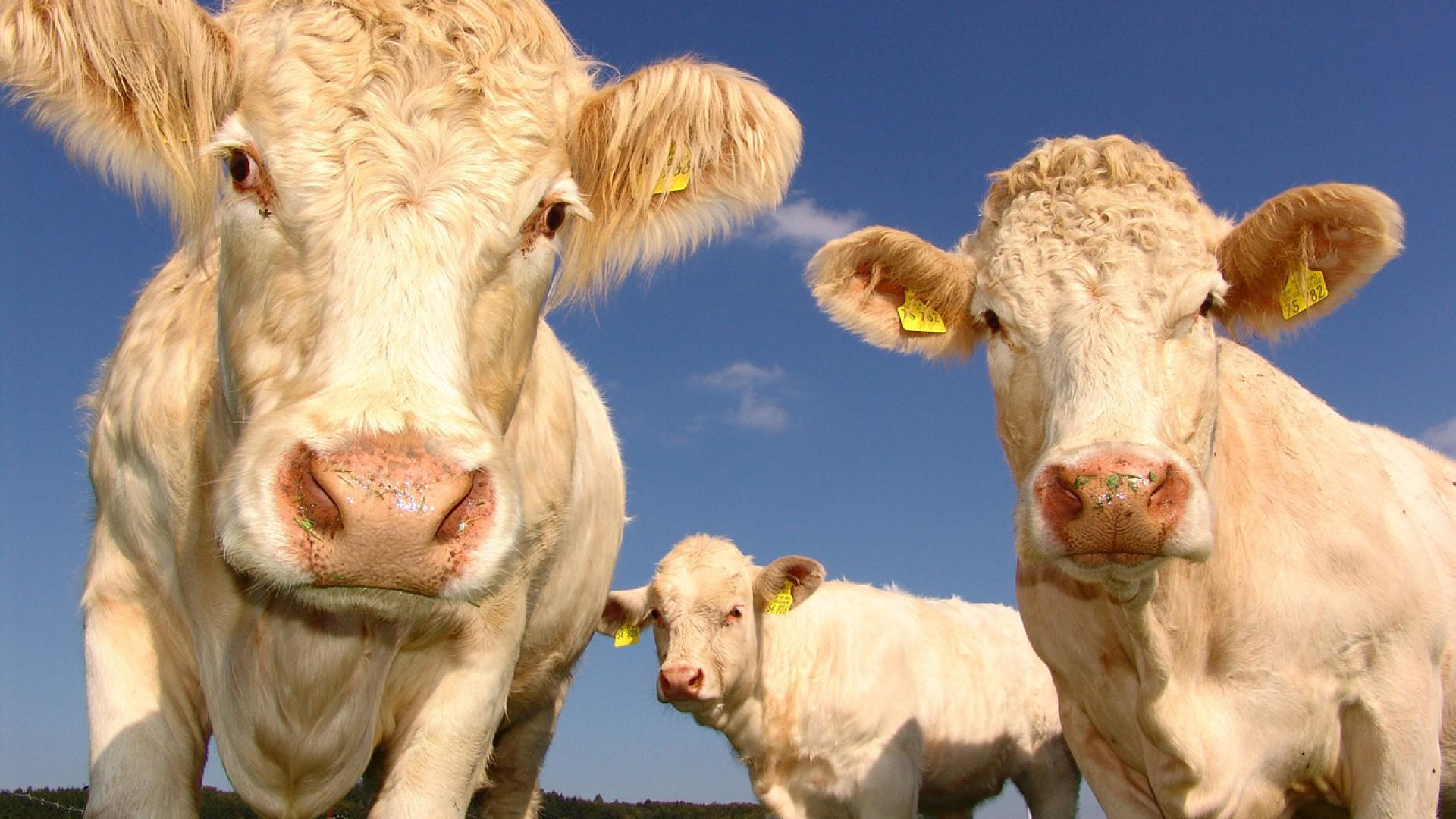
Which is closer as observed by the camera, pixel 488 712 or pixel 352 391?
pixel 352 391

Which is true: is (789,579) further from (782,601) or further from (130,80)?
(130,80)

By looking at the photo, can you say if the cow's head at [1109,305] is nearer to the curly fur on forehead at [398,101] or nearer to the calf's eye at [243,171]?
the curly fur on forehead at [398,101]

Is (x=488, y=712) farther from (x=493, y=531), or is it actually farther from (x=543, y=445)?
(x=493, y=531)

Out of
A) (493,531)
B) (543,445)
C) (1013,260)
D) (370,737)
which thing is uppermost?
(1013,260)

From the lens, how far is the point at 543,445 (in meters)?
4.29

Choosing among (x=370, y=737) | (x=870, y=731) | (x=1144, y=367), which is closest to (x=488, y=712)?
(x=370, y=737)

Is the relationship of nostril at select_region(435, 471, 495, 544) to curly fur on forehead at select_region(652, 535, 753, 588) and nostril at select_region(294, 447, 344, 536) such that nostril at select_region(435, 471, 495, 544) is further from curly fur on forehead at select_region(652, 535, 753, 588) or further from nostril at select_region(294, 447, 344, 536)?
curly fur on forehead at select_region(652, 535, 753, 588)

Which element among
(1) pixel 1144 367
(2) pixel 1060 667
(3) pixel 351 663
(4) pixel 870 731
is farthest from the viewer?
(4) pixel 870 731

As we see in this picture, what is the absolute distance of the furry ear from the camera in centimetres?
307

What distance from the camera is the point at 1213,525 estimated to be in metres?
3.99

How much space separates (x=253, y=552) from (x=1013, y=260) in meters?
3.16

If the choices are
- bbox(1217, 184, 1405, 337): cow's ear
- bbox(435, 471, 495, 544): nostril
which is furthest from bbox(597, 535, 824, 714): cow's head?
bbox(435, 471, 495, 544): nostril

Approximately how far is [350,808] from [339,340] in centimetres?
930

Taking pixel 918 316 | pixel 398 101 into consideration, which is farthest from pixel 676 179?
pixel 918 316
